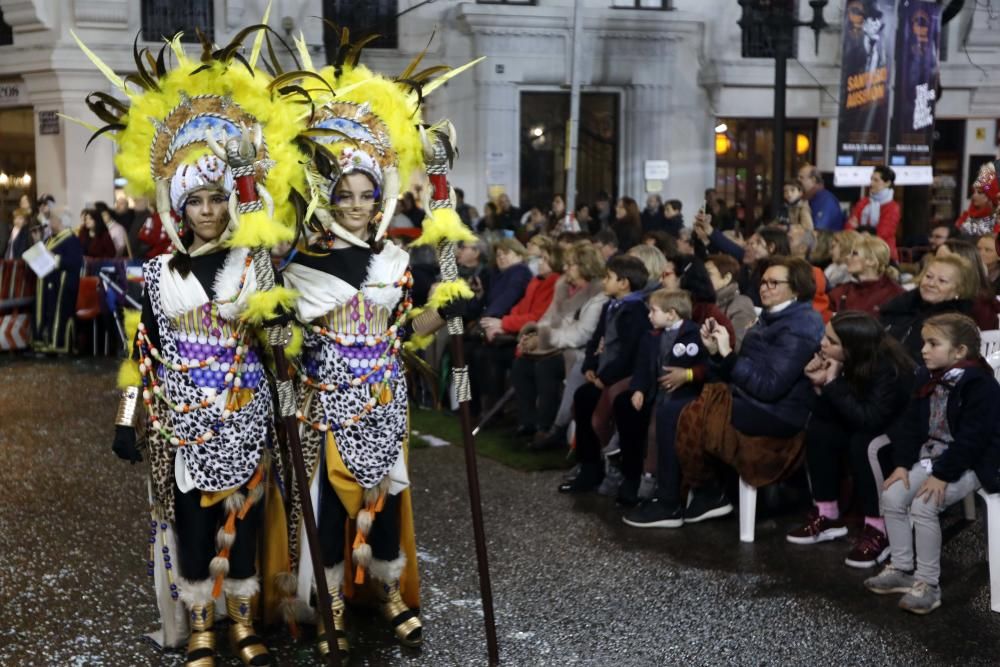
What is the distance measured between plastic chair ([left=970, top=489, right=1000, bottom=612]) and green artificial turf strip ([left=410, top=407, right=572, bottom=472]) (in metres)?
3.13

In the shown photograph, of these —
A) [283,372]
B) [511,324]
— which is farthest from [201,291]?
[511,324]

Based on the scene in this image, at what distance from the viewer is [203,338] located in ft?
14.4

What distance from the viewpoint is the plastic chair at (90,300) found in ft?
43.2

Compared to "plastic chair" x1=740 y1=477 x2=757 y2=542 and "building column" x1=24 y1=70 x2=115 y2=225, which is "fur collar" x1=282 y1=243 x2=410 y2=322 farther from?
"building column" x1=24 y1=70 x2=115 y2=225

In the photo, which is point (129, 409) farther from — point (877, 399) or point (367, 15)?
point (367, 15)

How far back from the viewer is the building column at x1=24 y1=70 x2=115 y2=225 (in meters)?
18.5

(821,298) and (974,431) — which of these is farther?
(821,298)

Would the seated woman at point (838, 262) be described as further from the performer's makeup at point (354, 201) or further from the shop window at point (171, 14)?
the shop window at point (171, 14)

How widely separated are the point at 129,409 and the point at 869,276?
4.68 meters

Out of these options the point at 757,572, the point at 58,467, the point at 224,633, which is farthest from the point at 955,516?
the point at 58,467

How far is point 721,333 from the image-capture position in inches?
250

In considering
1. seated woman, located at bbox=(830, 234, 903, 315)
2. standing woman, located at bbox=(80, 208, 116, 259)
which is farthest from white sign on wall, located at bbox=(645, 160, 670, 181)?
seated woman, located at bbox=(830, 234, 903, 315)

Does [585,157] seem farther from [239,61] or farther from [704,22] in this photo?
[239,61]

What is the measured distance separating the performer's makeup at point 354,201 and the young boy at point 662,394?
2.41 metres
